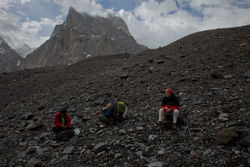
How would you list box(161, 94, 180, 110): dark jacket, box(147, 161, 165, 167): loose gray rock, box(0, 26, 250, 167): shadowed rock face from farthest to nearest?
box(161, 94, 180, 110): dark jacket
box(0, 26, 250, 167): shadowed rock face
box(147, 161, 165, 167): loose gray rock

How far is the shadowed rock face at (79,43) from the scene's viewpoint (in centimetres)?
9256

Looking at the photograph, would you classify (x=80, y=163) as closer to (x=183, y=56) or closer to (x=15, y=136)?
(x=15, y=136)

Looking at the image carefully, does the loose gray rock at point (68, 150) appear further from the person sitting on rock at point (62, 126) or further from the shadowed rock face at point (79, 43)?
the shadowed rock face at point (79, 43)

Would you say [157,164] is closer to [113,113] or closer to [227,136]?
[227,136]

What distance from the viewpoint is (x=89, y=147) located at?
5559 millimetres

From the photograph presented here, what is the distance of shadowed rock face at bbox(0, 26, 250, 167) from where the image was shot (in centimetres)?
441

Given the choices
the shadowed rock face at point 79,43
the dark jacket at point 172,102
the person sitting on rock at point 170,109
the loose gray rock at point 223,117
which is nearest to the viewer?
the loose gray rock at point 223,117

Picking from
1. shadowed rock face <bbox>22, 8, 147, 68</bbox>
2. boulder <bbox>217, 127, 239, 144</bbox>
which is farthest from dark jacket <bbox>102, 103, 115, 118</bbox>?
shadowed rock face <bbox>22, 8, 147, 68</bbox>

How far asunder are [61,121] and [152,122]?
3833 millimetres

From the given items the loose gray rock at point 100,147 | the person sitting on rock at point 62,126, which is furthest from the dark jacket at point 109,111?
the loose gray rock at point 100,147

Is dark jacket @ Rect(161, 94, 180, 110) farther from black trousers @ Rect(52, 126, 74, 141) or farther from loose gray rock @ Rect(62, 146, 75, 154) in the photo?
black trousers @ Rect(52, 126, 74, 141)

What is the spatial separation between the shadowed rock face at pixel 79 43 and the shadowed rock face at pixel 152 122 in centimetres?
7707

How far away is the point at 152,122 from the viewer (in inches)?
256

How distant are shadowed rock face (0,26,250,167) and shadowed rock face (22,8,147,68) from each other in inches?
3034
